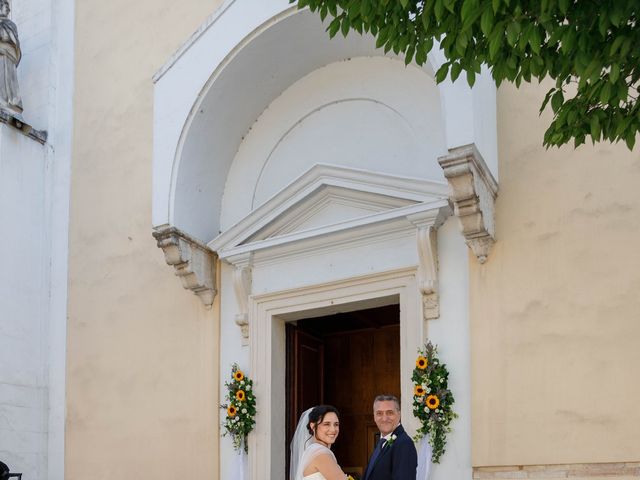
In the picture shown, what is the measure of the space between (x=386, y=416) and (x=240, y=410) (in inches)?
Answer: 117

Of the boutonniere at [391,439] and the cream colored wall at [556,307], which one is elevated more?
the cream colored wall at [556,307]

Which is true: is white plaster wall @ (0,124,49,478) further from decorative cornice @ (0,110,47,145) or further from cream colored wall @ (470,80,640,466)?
cream colored wall @ (470,80,640,466)

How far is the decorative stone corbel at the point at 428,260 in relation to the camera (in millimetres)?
9422

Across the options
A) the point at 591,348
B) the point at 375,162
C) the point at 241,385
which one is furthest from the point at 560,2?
the point at 241,385

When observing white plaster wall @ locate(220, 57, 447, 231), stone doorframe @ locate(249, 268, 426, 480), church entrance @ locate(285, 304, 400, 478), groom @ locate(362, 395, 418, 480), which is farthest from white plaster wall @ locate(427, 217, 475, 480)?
church entrance @ locate(285, 304, 400, 478)

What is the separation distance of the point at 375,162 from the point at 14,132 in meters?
4.81

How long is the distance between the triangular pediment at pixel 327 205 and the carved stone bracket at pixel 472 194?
20.3 inches

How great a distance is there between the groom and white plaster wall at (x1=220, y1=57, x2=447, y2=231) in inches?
116

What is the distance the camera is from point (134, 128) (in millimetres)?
12211

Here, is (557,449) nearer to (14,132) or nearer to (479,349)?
(479,349)

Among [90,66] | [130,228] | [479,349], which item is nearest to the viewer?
[479,349]

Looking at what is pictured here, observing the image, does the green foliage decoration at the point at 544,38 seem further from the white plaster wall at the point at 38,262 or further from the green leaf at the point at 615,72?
the white plaster wall at the point at 38,262

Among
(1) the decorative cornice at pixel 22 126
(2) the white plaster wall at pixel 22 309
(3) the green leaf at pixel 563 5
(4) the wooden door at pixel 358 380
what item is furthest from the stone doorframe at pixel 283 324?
(3) the green leaf at pixel 563 5

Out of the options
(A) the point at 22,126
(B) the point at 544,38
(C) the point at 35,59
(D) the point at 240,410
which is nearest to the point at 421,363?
(D) the point at 240,410
